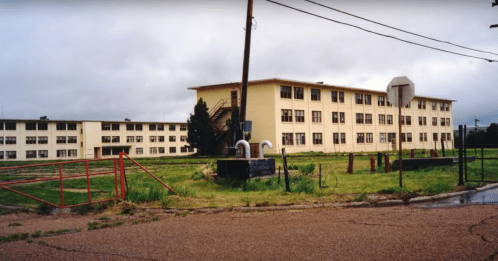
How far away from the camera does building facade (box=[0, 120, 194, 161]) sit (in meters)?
72.3

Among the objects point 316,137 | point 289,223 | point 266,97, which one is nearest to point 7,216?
point 289,223

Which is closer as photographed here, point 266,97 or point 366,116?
point 266,97

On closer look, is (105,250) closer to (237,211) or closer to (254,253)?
(254,253)

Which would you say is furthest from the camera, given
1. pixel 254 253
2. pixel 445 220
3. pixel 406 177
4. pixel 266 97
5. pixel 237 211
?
pixel 266 97

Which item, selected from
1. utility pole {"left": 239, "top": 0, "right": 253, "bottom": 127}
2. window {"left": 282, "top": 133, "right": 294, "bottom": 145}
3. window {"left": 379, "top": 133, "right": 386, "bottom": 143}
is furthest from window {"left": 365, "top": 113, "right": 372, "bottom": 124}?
utility pole {"left": 239, "top": 0, "right": 253, "bottom": 127}

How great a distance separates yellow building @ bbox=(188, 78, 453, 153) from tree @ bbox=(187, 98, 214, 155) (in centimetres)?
303

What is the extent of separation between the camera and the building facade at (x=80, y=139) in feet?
237

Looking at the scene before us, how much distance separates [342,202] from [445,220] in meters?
2.66

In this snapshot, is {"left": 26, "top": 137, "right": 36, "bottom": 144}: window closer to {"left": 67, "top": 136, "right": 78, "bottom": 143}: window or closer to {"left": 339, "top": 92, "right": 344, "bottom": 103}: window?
{"left": 67, "top": 136, "right": 78, "bottom": 143}: window

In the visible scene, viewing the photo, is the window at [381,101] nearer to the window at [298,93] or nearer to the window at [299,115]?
the window at [298,93]

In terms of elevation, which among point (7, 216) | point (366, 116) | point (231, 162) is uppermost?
point (366, 116)

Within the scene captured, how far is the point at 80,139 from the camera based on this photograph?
77.3 meters

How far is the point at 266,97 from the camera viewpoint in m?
49.6

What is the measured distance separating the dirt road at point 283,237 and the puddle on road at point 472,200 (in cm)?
72
